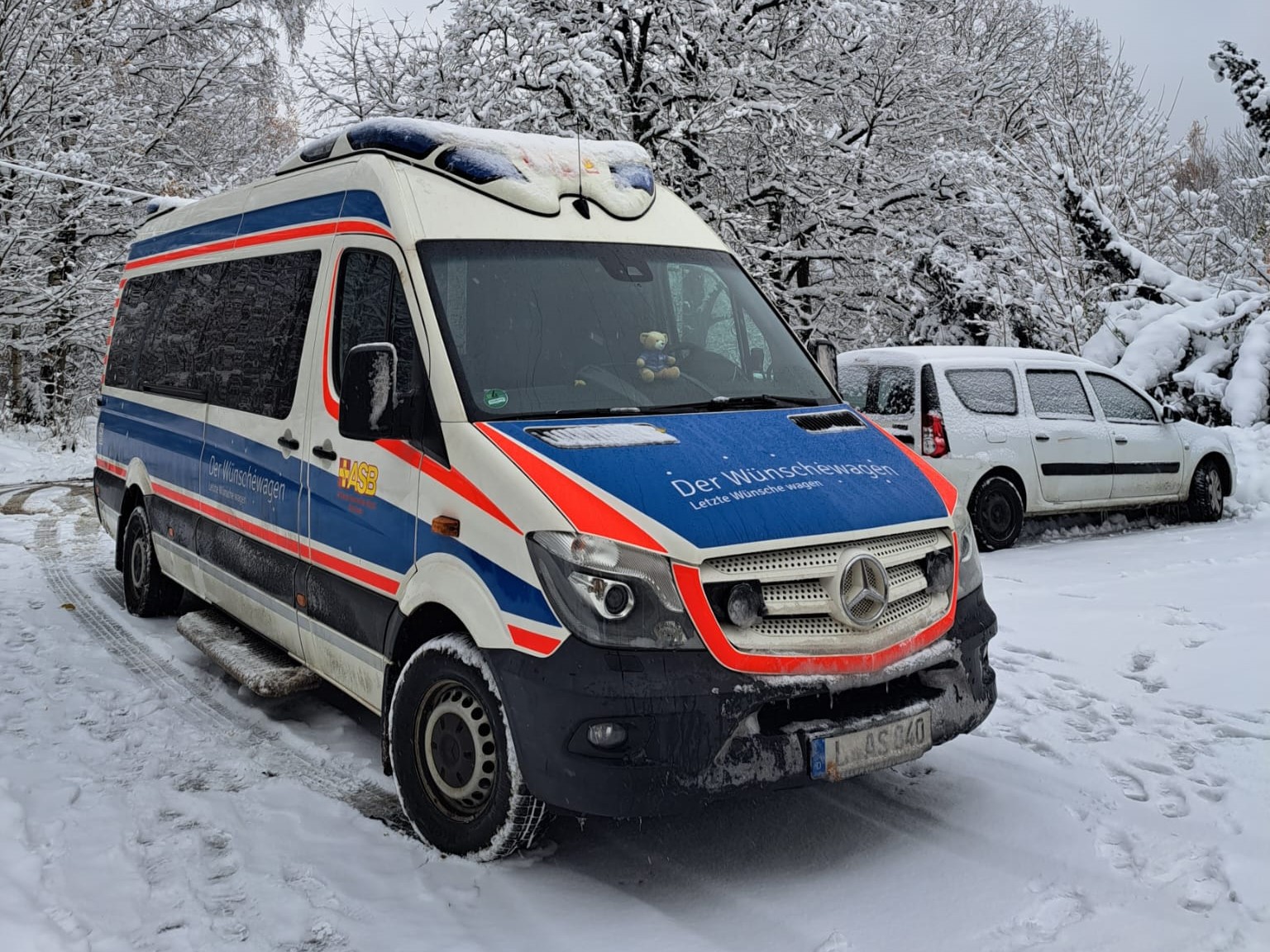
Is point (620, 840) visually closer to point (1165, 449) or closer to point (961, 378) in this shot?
point (961, 378)

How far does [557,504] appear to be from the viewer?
11.8 ft

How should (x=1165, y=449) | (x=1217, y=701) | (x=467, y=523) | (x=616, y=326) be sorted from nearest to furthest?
1. (x=467, y=523)
2. (x=616, y=326)
3. (x=1217, y=701)
4. (x=1165, y=449)

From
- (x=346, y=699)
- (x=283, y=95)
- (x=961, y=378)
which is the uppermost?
(x=283, y=95)

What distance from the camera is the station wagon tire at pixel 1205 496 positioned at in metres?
11.2

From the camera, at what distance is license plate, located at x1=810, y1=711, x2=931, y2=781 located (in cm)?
360

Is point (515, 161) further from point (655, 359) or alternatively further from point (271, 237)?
point (271, 237)

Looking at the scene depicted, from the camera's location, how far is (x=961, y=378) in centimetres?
980

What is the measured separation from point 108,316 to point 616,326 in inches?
690

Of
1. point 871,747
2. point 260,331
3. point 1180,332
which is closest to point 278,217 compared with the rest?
point 260,331

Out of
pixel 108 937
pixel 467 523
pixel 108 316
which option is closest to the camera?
pixel 108 937

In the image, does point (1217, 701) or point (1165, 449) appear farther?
point (1165, 449)

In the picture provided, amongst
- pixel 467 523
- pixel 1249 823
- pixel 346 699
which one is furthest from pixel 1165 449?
pixel 467 523

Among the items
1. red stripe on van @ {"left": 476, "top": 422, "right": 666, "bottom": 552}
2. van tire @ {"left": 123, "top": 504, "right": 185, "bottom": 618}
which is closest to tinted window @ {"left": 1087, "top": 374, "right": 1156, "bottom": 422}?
van tire @ {"left": 123, "top": 504, "right": 185, "bottom": 618}

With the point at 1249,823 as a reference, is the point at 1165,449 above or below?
above
